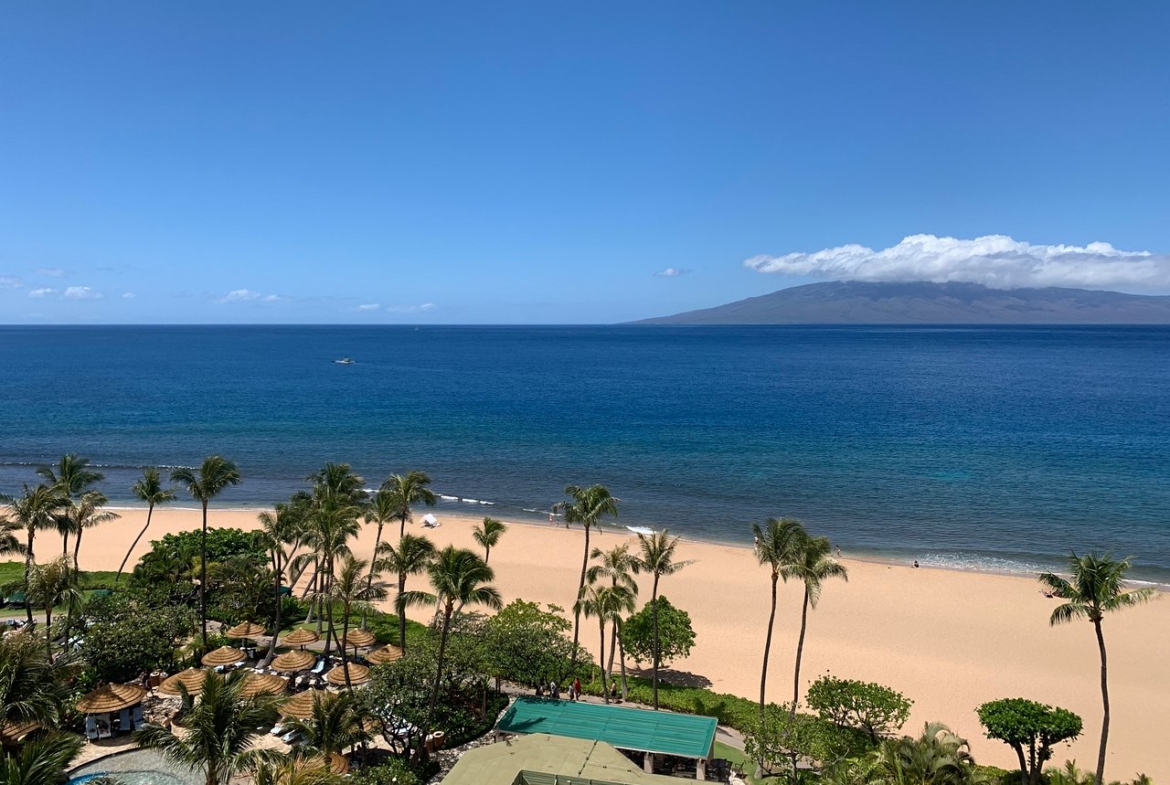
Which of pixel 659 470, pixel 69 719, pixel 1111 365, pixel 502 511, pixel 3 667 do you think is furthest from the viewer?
pixel 1111 365

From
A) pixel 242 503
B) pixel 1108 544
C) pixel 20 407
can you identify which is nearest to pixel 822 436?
pixel 1108 544

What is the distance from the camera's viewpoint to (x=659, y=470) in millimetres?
74375

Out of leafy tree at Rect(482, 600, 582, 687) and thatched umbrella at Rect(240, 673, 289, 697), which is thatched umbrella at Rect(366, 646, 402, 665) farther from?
leafy tree at Rect(482, 600, 582, 687)

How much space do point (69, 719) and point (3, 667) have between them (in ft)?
32.1

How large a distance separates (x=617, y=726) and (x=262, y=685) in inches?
519

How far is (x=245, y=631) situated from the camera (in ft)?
104

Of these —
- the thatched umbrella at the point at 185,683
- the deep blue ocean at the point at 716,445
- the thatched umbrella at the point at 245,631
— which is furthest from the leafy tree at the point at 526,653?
the deep blue ocean at the point at 716,445

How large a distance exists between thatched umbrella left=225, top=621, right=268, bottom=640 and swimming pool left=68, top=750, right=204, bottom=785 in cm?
785

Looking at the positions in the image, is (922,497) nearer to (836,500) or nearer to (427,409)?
(836,500)

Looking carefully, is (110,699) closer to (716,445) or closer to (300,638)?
(300,638)

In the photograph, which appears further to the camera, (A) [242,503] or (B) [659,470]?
(B) [659,470]

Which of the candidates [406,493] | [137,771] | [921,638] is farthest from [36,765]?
[921,638]

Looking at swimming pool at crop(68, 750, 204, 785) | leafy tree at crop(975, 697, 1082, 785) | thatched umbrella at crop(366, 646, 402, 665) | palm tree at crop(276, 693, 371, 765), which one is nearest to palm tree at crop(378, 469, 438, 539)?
thatched umbrella at crop(366, 646, 402, 665)

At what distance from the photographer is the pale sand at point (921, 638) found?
30.8m
